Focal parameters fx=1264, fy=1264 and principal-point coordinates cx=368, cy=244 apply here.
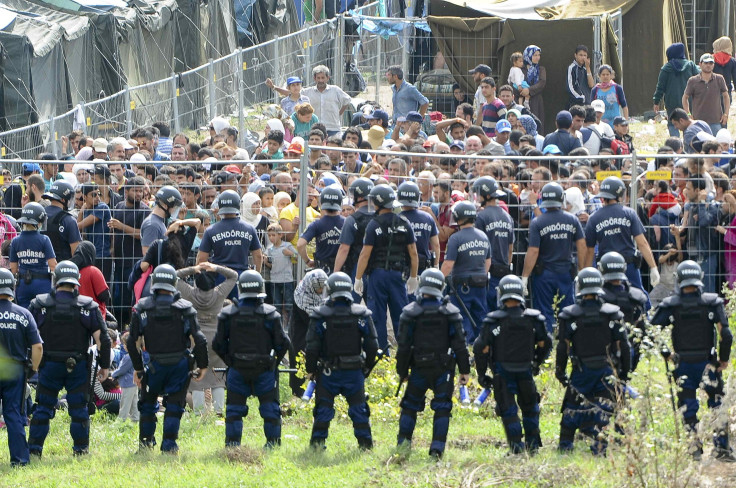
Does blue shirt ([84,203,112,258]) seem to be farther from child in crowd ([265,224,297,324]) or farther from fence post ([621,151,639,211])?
fence post ([621,151,639,211])

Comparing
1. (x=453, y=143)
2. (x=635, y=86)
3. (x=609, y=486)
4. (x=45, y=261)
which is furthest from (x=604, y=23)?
(x=609, y=486)

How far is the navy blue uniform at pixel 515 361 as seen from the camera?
1076cm

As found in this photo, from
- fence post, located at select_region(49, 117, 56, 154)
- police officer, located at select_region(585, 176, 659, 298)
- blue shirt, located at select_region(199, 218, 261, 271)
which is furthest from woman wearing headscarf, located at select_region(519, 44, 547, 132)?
blue shirt, located at select_region(199, 218, 261, 271)

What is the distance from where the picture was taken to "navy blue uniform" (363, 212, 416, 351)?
42.0 feet

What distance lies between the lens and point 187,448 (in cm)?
1128

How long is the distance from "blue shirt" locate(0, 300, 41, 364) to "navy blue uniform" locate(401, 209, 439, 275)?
4083 millimetres

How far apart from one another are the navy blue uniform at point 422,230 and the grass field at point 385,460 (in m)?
1.74

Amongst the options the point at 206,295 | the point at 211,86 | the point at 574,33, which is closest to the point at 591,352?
the point at 206,295

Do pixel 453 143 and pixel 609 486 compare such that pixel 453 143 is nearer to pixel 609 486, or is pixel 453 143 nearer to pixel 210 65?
pixel 210 65

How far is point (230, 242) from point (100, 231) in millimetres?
1934

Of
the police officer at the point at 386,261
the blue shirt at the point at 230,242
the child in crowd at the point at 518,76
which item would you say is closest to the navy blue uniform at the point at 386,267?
the police officer at the point at 386,261

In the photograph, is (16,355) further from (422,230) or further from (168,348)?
(422,230)

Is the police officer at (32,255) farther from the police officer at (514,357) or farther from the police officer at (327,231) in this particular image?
the police officer at (514,357)

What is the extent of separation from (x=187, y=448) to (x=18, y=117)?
1240 centimetres
